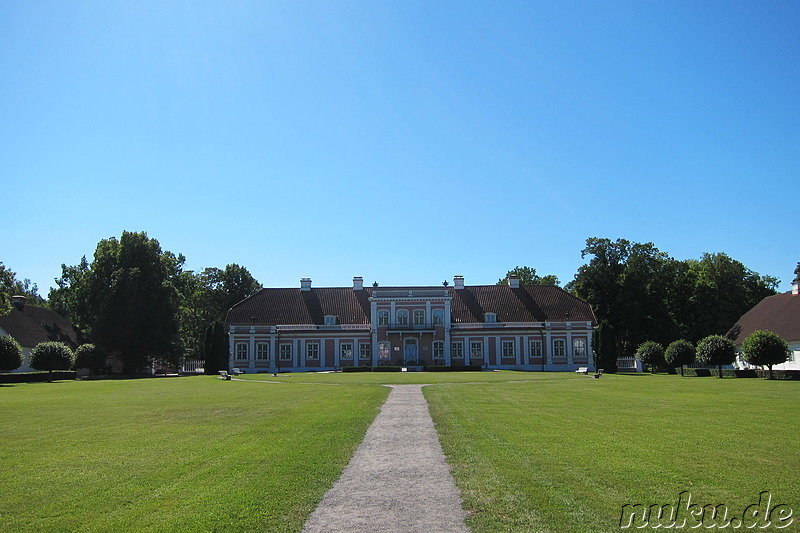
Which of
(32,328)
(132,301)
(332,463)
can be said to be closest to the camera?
(332,463)

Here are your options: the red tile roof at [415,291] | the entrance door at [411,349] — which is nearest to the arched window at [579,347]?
the red tile roof at [415,291]

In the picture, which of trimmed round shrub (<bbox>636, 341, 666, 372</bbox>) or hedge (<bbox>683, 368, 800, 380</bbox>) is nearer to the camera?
hedge (<bbox>683, 368, 800, 380</bbox>)

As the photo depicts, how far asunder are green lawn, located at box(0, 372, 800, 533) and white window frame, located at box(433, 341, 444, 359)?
4534cm

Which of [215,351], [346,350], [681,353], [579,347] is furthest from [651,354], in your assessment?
[215,351]

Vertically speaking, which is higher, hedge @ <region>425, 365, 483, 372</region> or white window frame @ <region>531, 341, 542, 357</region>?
white window frame @ <region>531, 341, 542, 357</region>

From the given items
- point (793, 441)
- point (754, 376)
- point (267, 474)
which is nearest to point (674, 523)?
point (267, 474)

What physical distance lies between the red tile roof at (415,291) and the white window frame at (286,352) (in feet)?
7.31

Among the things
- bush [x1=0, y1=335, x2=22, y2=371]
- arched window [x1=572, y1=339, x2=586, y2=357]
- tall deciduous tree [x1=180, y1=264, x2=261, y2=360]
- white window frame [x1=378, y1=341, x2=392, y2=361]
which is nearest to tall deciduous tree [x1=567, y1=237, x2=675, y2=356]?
arched window [x1=572, y1=339, x2=586, y2=357]

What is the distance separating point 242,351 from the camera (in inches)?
2489

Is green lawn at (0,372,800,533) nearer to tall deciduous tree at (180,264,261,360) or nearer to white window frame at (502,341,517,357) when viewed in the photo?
white window frame at (502,341,517,357)

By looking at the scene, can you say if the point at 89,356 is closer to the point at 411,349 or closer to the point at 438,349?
the point at 411,349

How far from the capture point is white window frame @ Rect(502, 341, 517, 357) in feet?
209

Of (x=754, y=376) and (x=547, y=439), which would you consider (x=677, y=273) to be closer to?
(x=754, y=376)

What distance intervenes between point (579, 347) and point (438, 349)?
13.6m
